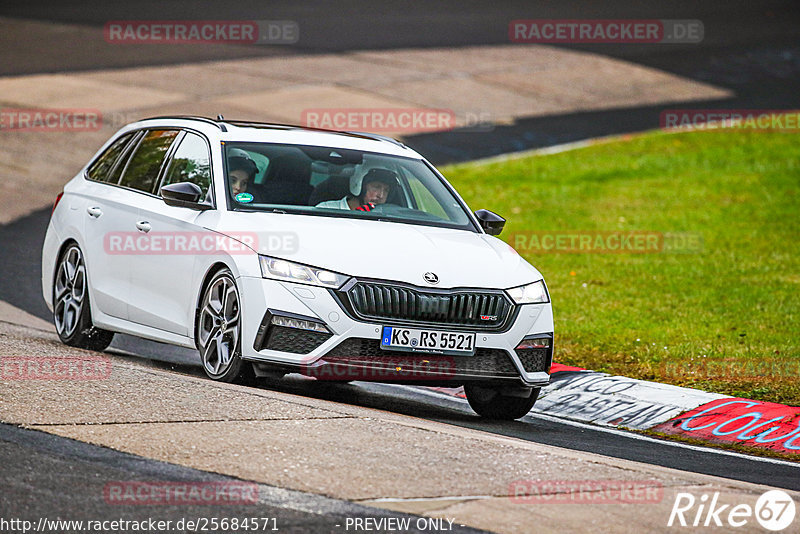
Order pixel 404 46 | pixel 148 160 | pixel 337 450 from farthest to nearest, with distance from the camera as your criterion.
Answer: pixel 404 46, pixel 148 160, pixel 337 450

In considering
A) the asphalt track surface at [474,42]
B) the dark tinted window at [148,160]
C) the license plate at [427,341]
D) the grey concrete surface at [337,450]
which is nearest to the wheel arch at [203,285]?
the grey concrete surface at [337,450]

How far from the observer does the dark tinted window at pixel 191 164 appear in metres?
9.50

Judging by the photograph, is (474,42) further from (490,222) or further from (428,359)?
(428,359)

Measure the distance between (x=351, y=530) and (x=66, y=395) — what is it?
8.56 ft

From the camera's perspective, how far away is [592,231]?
17.7 metres

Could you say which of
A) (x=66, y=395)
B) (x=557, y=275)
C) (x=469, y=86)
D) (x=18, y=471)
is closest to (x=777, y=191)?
(x=557, y=275)

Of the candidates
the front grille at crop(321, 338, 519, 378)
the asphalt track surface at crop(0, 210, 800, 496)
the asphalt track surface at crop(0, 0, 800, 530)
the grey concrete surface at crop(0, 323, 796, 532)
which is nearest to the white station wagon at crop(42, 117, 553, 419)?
the front grille at crop(321, 338, 519, 378)

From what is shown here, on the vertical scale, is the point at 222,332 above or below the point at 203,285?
below

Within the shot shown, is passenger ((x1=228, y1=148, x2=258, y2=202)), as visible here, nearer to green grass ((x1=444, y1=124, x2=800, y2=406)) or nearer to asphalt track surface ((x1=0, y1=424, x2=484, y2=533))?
asphalt track surface ((x1=0, y1=424, x2=484, y2=533))

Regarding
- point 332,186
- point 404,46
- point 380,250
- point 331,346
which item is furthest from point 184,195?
point 404,46

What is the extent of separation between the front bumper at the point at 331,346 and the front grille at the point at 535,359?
0.22 meters

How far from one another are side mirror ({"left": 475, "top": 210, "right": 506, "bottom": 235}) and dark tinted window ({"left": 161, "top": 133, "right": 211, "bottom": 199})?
1.97 metres

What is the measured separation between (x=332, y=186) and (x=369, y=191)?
0.27 meters

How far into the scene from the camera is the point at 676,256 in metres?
16.3
